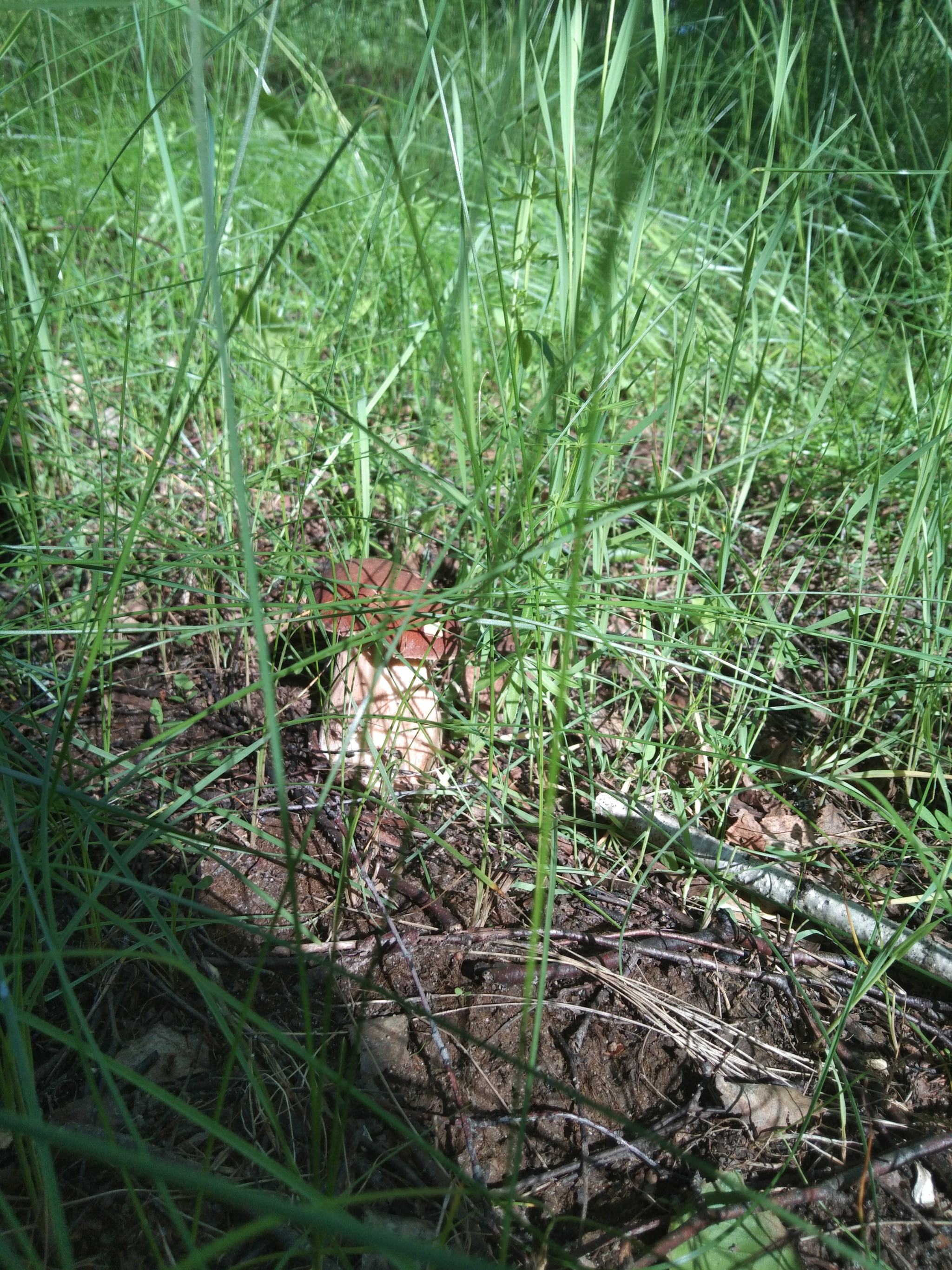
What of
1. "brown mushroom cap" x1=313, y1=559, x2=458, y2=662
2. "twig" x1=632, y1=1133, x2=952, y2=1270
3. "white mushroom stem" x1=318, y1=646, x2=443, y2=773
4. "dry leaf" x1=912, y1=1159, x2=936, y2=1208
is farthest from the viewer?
"white mushroom stem" x1=318, y1=646, x2=443, y2=773

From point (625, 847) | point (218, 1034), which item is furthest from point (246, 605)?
point (625, 847)

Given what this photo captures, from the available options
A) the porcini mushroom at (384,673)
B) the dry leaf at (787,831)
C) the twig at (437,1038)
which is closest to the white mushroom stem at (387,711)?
the porcini mushroom at (384,673)

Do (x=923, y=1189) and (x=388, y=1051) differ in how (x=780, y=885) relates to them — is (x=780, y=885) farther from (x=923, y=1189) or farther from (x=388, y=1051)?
(x=388, y=1051)

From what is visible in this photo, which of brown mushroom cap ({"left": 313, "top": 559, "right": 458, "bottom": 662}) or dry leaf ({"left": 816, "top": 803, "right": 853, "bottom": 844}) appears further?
dry leaf ({"left": 816, "top": 803, "right": 853, "bottom": 844})

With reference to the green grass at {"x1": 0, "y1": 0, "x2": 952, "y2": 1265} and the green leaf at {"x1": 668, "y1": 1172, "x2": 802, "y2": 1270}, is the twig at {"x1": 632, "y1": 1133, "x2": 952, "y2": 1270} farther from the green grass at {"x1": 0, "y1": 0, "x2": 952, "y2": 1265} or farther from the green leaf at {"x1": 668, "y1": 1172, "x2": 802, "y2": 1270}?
the green grass at {"x1": 0, "y1": 0, "x2": 952, "y2": 1265}

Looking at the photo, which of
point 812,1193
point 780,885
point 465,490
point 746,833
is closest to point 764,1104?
point 812,1193

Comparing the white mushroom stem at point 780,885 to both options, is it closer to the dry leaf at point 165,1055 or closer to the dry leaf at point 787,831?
the dry leaf at point 787,831

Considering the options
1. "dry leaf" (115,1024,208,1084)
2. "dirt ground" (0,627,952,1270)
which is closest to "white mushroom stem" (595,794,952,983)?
"dirt ground" (0,627,952,1270)
